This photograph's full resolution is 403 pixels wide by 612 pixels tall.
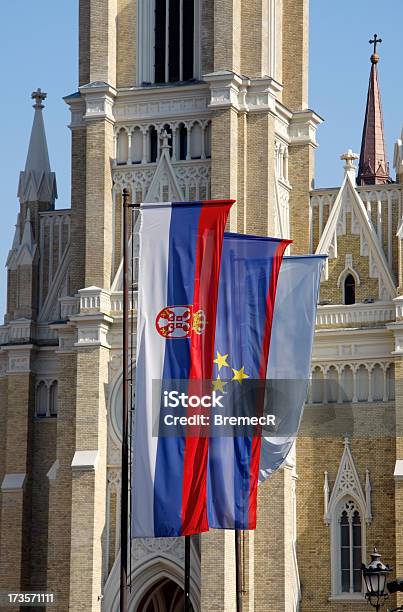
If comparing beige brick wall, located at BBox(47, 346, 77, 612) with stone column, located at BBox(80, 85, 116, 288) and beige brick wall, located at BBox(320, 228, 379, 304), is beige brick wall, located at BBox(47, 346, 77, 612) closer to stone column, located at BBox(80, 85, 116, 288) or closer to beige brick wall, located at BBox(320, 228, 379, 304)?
stone column, located at BBox(80, 85, 116, 288)

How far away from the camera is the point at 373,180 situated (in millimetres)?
71250

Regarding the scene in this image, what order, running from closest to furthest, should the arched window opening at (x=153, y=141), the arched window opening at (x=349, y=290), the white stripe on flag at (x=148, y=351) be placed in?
the white stripe on flag at (x=148, y=351) → the arched window opening at (x=349, y=290) → the arched window opening at (x=153, y=141)

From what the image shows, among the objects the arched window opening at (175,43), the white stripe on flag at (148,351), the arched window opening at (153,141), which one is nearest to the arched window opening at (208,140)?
the arched window opening at (153,141)

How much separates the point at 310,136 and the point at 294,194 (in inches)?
68.6

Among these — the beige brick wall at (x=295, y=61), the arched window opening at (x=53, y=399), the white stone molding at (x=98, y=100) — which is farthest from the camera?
the arched window opening at (x=53, y=399)

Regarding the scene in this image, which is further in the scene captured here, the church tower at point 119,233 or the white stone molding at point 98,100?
the white stone molding at point 98,100

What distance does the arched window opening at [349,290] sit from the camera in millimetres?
47750

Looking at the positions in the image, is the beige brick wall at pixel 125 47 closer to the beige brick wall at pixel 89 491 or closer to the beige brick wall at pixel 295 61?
the beige brick wall at pixel 295 61

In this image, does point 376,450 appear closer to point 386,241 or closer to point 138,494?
point 386,241

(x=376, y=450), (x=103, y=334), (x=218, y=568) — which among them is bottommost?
(x=218, y=568)

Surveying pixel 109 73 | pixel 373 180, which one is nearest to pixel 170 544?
pixel 109 73

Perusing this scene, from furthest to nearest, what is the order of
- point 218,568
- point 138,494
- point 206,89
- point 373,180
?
1. point 373,180
2. point 206,89
3. point 218,568
4. point 138,494

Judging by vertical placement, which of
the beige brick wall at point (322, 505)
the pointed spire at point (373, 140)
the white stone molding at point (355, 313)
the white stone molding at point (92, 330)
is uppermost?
the pointed spire at point (373, 140)

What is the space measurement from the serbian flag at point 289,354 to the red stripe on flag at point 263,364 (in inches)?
6.0
